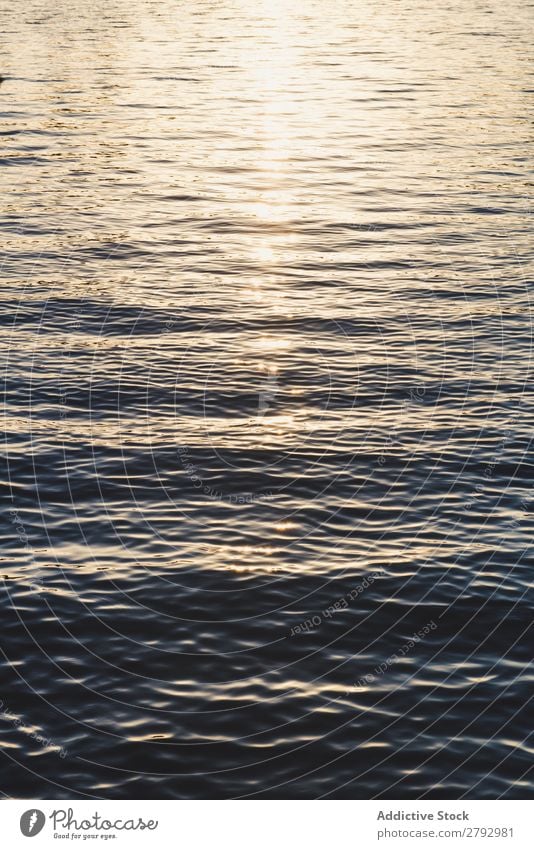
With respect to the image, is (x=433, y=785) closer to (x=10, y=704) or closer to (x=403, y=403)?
(x=10, y=704)

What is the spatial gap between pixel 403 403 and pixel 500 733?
2270 centimetres

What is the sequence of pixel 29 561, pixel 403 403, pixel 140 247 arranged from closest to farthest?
pixel 29 561, pixel 403 403, pixel 140 247

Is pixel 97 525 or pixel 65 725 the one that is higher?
pixel 97 525

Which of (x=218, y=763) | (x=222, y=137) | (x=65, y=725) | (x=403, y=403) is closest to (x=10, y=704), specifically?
(x=65, y=725)

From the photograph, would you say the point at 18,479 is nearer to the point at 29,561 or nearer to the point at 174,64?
the point at 29,561

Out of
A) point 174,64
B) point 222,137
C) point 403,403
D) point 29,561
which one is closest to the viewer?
point 29,561

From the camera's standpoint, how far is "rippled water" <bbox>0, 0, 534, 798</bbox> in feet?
102

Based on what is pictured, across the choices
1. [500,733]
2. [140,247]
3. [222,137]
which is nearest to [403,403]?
[500,733]

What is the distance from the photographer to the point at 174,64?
136250 mm

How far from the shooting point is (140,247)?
73.7 m

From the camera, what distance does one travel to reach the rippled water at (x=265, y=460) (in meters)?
31.0

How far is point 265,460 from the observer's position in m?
46.6

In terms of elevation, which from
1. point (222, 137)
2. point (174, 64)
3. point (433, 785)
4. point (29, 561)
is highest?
point (174, 64)

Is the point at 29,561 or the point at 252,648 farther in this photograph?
the point at 29,561
